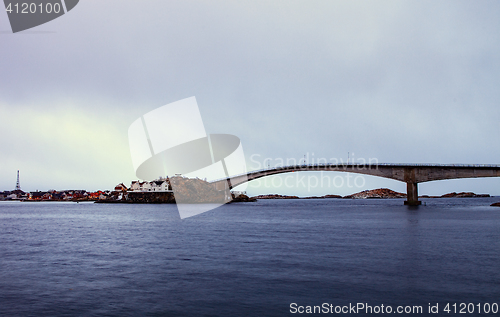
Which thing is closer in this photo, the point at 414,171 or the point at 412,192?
the point at 414,171

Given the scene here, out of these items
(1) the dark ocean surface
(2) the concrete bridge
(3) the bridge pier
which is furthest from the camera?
(3) the bridge pier

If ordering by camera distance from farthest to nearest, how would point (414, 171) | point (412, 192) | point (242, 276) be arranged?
point (412, 192) < point (414, 171) < point (242, 276)

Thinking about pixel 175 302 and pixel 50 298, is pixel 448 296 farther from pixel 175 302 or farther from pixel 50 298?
pixel 50 298

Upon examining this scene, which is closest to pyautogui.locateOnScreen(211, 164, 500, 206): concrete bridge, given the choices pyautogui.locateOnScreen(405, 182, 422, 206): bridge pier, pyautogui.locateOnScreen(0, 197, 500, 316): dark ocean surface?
pyautogui.locateOnScreen(405, 182, 422, 206): bridge pier

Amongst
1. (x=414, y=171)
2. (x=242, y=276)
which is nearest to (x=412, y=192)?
(x=414, y=171)

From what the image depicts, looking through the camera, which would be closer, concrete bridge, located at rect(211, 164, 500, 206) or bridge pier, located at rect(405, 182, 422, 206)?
concrete bridge, located at rect(211, 164, 500, 206)

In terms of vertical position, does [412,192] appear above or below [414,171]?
below

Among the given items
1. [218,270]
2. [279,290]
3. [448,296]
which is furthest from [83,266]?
[448,296]

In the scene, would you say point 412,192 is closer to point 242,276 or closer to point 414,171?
point 414,171

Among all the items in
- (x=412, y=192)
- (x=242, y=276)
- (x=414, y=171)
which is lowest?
(x=242, y=276)

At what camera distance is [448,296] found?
14.7m

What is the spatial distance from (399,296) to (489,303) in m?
3.26

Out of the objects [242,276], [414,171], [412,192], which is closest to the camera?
[242,276]

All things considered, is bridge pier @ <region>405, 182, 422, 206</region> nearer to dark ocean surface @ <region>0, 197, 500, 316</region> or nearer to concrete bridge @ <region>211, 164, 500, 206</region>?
concrete bridge @ <region>211, 164, 500, 206</region>
